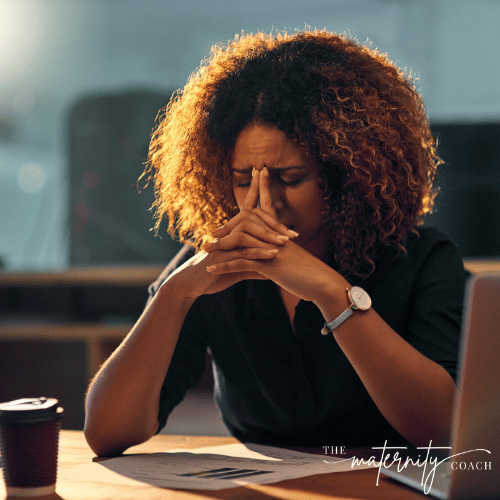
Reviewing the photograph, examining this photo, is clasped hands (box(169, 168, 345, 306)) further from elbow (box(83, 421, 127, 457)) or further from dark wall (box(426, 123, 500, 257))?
dark wall (box(426, 123, 500, 257))

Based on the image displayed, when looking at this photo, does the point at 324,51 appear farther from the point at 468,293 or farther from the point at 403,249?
the point at 468,293

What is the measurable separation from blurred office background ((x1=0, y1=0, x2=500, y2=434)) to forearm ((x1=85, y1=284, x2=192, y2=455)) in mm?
930

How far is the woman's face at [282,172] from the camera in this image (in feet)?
3.49

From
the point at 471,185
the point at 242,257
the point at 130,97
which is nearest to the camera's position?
the point at 242,257

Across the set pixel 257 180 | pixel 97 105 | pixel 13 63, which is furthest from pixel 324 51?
pixel 13 63

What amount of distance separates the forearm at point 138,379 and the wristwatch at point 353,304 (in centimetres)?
27

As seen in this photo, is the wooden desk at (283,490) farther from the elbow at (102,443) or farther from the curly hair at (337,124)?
the curly hair at (337,124)

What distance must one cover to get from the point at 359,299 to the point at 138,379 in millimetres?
393

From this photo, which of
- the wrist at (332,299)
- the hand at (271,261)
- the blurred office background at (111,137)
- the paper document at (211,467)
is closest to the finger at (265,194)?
the hand at (271,261)

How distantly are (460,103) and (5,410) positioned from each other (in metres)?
2.62

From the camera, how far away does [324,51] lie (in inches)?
44.6

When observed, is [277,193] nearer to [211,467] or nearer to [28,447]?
[211,467]

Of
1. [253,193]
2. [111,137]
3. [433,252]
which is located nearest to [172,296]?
[253,193]

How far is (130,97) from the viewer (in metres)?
2.75
